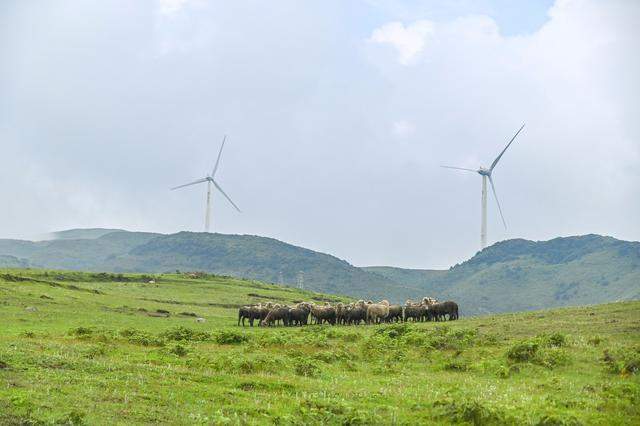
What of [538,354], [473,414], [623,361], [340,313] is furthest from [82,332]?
[340,313]

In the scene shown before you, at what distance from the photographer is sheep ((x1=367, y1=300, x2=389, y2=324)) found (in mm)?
59438

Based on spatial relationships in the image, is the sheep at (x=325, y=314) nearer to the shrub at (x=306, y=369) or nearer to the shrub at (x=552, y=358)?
the shrub at (x=552, y=358)

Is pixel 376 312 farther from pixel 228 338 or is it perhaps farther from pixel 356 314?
pixel 228 338

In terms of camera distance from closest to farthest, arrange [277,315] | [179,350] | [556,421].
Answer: [556,421], [179,350], [277,315]

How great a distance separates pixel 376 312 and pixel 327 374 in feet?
106

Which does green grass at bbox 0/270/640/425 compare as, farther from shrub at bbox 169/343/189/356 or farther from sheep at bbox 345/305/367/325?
sheep at bbox 345/305/367/325

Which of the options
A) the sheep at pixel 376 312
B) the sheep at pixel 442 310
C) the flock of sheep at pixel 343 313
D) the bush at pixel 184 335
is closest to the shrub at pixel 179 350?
the bush at pixel 184 335

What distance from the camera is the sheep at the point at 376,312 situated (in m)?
59.4

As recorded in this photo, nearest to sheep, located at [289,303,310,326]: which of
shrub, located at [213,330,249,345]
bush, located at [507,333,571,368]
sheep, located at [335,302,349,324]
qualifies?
sheep, located at [335,302,349,324]

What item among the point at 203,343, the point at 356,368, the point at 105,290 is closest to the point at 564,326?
the point at 356,368

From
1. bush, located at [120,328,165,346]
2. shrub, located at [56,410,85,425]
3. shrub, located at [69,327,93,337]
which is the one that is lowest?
shrub, located at [56,410,85,425]

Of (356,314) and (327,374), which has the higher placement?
(356,314)

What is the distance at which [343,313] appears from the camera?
5938 cm

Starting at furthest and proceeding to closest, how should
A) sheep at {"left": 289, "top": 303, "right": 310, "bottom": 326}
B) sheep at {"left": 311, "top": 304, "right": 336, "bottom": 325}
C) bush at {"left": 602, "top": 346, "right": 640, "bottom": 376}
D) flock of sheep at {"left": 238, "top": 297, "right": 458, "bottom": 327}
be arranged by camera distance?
sheep at {"left": 311, "top": 304, "right": 336, "bottom": 325} < sheep at {"left": 289, "top": 303, "right": 310, "bottom": 326} < flock of sheep at {"left": 238, "top": 297, "right": 458, "bottom": 327} < bush at {"left": 602, "top": 346, "right": 640, "bottom": 376}
